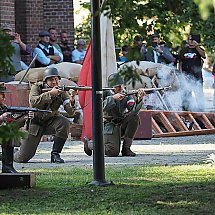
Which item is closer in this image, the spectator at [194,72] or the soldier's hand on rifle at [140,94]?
the soldier's hand on rifle at [140,94]

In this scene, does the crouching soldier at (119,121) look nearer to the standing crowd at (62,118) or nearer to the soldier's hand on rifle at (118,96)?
the standing crowd at (62,118)

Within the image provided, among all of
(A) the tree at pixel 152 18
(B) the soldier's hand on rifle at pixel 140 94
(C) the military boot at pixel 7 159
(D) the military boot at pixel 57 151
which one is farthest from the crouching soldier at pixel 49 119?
(A) the tree at pixel 152 18

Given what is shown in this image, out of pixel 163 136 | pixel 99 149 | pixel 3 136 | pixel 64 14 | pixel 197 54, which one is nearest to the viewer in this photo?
pixel 3 136

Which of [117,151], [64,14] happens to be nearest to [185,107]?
[64,14]

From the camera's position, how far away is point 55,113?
50.6 ft

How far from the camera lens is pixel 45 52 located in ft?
74.3

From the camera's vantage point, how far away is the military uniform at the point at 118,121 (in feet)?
53.7

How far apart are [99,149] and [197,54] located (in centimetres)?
1412

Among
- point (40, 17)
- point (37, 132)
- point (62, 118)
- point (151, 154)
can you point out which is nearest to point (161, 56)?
point (40, 17)

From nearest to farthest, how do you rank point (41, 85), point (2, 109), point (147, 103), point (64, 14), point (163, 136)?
point (2, 109), point (41, 85), point (163, 136), point (147, 103), point (64, 14)

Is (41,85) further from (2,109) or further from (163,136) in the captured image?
(163,136)

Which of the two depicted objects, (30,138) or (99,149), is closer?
(99,149)

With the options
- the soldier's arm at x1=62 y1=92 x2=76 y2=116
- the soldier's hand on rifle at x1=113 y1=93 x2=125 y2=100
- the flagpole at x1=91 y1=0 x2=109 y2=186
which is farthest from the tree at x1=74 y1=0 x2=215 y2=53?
the soldier's hand on rifle at x1=113 y1=93 x2=125 y2=100

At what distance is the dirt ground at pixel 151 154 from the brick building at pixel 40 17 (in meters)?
7.02
